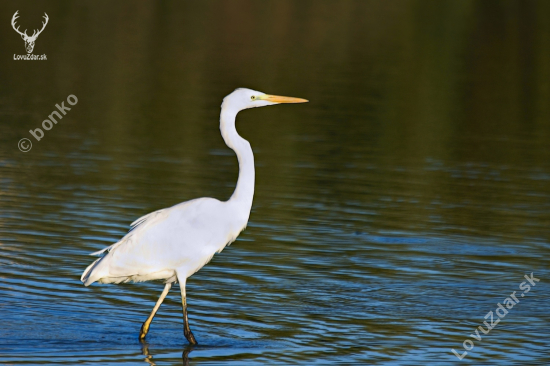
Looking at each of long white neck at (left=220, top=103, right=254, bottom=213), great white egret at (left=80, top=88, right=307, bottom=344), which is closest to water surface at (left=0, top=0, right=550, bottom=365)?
great white egret at (left=80, top=88, right=307, bottom=344)

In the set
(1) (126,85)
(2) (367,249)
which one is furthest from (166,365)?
(1) (126,85)

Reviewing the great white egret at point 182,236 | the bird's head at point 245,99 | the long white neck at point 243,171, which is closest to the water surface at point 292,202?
the great white egret at point 182,236

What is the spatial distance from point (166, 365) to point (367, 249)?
465 centimetres

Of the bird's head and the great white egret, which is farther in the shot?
the bird's head

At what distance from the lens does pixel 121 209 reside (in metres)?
13.8

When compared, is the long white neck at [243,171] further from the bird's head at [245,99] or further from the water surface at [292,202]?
the water surface at [292,202]

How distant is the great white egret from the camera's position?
8.90m

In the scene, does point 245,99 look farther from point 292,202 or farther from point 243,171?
point 292,202

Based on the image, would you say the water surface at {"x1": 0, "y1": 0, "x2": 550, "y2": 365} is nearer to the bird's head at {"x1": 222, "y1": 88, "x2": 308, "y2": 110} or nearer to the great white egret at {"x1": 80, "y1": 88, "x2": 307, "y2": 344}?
the great white egret at {"x1": 80, "y1": 88, "x2": 307, "y2": 344}

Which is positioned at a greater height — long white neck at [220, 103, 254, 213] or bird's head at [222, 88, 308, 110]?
bird's head at [222, 88, 308, 110]

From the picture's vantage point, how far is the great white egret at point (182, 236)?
29.2 ft

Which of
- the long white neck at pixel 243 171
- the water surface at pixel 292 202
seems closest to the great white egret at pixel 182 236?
the long white neck at pixel 243 171

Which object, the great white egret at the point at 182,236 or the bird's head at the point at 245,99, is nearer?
the great white egret at the point at 182,236

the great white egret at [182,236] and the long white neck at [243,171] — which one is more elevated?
the long white neck at [243,171]
